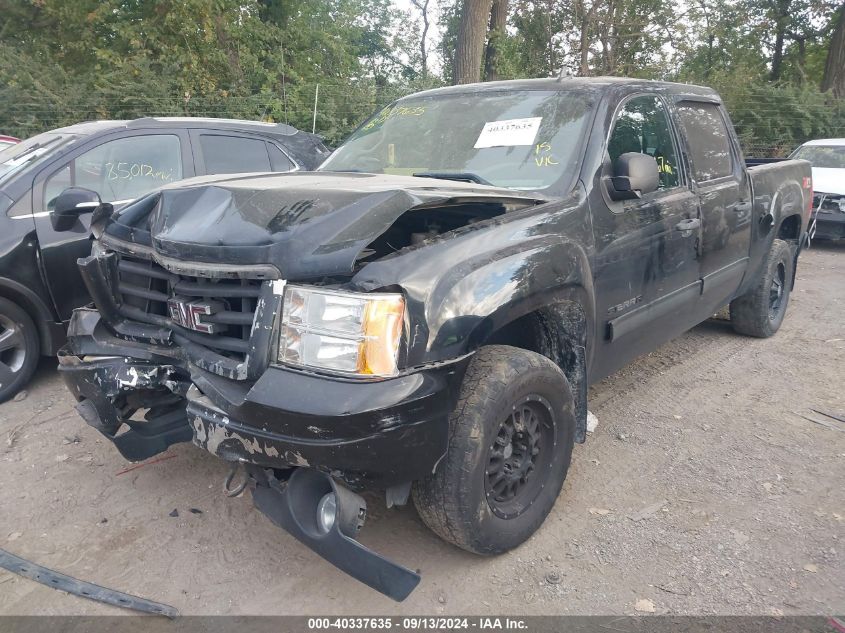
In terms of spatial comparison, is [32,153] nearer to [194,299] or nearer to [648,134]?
[194,299]

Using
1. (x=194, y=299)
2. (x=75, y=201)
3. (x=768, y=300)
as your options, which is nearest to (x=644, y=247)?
(x=194, y=299)

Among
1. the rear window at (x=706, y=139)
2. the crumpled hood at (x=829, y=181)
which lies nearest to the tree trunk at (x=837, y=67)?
the crumpled hood at (x=829, y=181)

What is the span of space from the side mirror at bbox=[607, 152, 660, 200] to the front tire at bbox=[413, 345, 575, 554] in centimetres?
106

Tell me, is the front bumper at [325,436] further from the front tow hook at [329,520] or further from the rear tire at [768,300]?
the rear tire at [768,300]

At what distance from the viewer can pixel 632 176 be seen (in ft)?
10.5

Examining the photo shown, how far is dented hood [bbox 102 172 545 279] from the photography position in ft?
7.39

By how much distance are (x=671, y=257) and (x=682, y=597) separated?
1.95 metres

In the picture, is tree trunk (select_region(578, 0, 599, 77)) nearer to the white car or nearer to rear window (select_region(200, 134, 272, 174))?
the white car

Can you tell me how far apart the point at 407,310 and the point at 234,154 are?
4060mm

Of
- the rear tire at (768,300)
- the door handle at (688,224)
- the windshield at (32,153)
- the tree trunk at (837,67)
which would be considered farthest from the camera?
the tree trunk at (837,67)

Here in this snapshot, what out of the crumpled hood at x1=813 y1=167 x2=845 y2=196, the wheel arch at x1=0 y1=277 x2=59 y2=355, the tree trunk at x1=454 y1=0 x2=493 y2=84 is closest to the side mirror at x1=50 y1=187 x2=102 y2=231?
the wheel arch at x1=0 y1=277 x2=59 y2=355

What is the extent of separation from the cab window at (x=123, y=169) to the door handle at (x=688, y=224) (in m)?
3.82

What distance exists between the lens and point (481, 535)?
2.59 metres

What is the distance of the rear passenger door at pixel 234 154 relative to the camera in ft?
18.0
